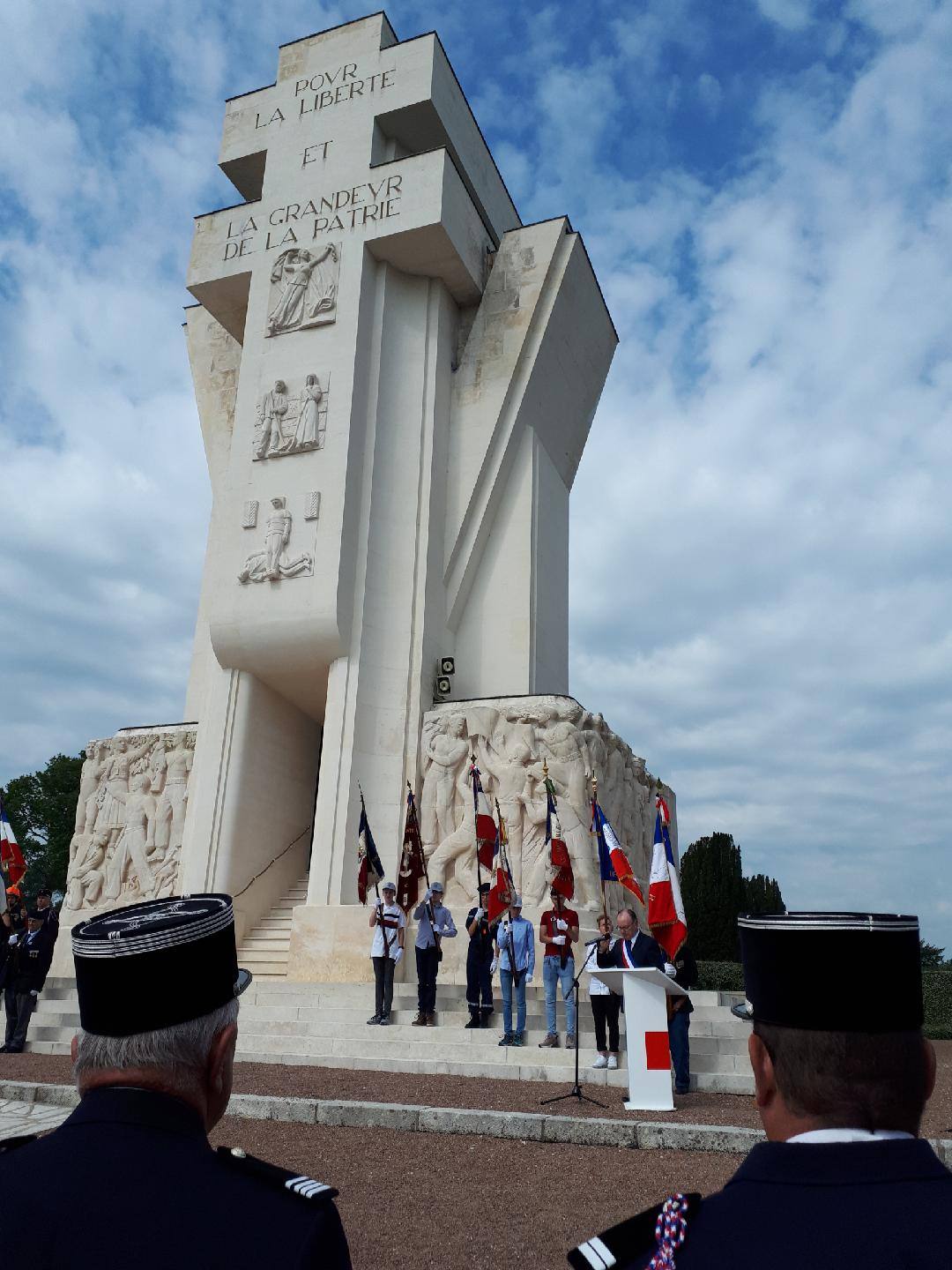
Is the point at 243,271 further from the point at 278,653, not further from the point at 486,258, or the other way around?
the point at 278,653

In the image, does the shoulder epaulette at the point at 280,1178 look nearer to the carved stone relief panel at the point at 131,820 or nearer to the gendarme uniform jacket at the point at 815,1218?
the gendarme uniform jacket at the point at 815,1218

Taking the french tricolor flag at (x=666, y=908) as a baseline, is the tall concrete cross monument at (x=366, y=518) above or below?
above

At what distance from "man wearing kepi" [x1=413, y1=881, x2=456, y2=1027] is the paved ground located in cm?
183

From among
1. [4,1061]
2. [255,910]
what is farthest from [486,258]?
[4,1061]

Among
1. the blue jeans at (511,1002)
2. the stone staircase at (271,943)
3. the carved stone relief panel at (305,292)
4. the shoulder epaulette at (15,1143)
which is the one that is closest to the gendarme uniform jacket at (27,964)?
the stone staircase at (271,943)

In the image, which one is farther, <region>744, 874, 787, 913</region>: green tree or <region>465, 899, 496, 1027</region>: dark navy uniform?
<region>744, 874, 787, 913</region>: green tree

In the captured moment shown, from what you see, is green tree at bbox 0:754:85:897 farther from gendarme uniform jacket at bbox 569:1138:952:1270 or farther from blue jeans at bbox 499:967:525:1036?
gendarme uniform jacket at bbox 569:1138:952:1270

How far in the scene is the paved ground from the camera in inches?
266

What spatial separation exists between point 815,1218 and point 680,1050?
7221mm

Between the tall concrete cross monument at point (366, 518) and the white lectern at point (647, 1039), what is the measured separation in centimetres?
672

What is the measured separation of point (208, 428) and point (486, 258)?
A: 21.1 feet

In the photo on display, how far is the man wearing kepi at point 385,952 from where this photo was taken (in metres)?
10.9

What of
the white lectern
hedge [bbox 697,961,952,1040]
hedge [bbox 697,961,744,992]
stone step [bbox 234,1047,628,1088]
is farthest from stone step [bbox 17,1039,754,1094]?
hedge [bbox 697,961,744,992]

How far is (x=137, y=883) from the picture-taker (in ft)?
54.7
